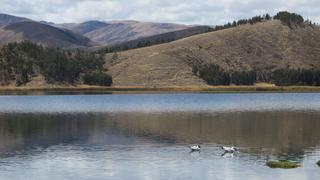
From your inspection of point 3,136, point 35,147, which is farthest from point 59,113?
point 35,147

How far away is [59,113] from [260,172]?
7447 centimetres

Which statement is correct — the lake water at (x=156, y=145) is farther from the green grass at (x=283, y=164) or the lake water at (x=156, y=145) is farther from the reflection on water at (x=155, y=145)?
the green grass at (x=283, y=164)

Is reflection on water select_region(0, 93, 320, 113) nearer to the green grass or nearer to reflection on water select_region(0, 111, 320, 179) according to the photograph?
reflection on water select_region(0, 111, 320, 179)

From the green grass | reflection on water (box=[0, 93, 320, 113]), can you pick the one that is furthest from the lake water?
reflection on water (box=[0, 93, 320, 113])

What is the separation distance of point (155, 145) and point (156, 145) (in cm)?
11

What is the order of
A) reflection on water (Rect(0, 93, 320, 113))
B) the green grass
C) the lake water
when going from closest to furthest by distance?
1. the lake water
2. the green grass
3. reflection on water (Rect(0, 93, 320, 113))

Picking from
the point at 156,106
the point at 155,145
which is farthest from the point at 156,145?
the point at 156,106

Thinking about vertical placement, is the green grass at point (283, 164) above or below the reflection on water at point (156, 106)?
below

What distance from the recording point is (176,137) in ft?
247

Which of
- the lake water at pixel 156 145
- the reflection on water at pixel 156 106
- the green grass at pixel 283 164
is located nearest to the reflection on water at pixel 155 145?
the lake water at pixel 156 145

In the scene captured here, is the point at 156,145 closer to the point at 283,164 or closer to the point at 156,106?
the point at 283,164

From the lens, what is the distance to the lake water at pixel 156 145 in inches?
1959

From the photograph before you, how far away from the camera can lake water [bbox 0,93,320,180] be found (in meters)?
49.8

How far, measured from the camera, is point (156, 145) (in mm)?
66250
